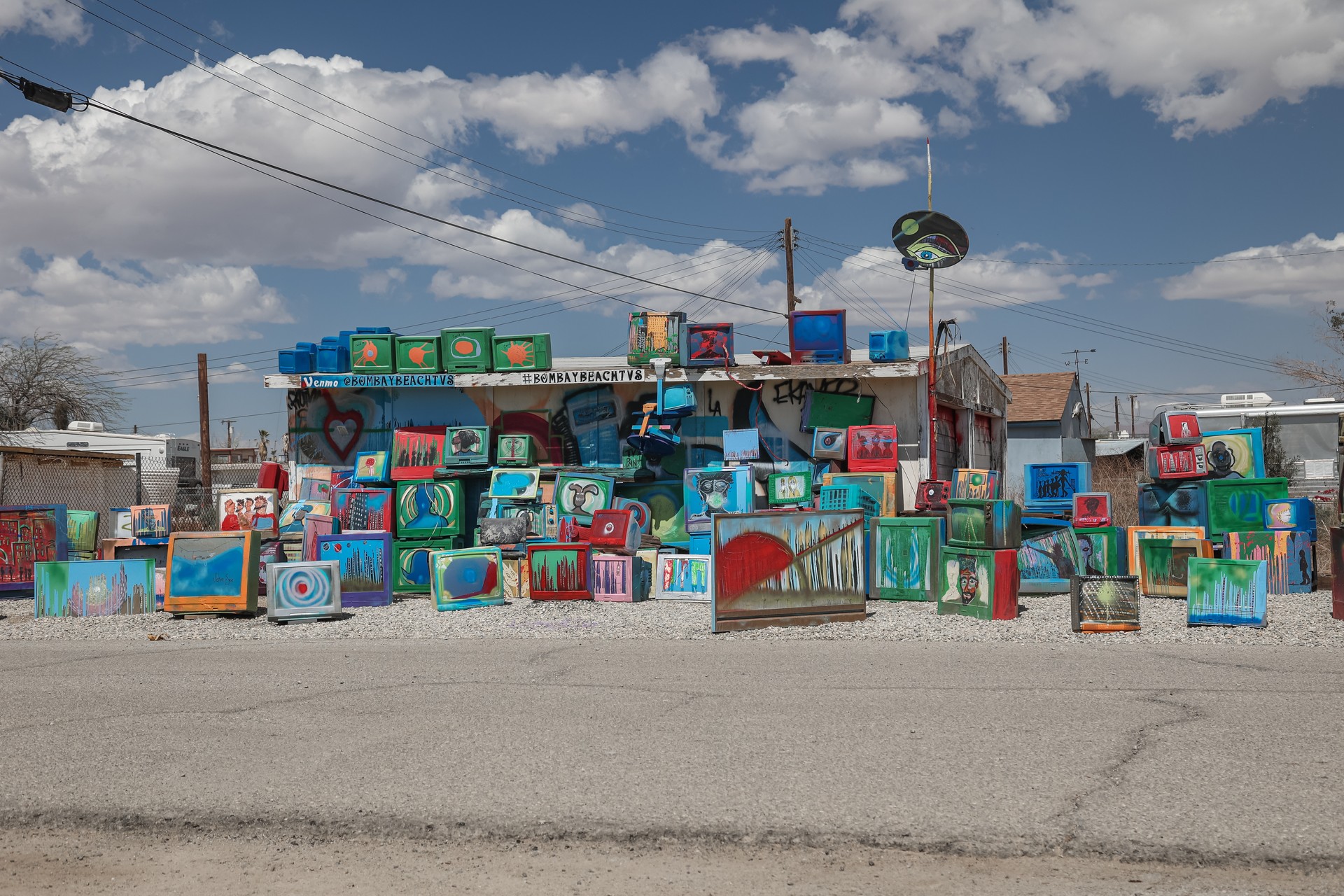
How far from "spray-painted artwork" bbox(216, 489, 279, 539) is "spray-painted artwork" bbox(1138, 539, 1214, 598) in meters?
13.1

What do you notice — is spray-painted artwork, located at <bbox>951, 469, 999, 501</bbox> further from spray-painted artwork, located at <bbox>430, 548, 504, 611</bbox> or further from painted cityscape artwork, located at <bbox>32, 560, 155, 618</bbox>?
painted cityscape artwork, located at <bbox>32, 560, 155, 618</bbox>

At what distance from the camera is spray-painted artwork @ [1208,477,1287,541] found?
43.9 feet

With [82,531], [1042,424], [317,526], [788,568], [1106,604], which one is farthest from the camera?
[1042,424]

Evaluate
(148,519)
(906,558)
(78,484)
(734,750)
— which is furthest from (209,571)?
(78,484)

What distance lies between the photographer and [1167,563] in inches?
504

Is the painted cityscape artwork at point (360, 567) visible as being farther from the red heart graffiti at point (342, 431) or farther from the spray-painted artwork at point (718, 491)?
the red heart graffiti at point (342, 431)

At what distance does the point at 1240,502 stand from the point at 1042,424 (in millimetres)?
28012

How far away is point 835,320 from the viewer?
18594 millimetres

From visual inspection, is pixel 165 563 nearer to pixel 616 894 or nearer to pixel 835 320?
pixel 835 320

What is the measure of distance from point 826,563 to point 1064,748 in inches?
218

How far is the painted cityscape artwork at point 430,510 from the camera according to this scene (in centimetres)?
1728

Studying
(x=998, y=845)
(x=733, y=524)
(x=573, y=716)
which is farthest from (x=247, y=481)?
(x=998, y=845)

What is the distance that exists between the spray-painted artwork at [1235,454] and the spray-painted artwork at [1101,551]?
2239 millimetres

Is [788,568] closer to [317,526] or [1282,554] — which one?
[1282,554]
